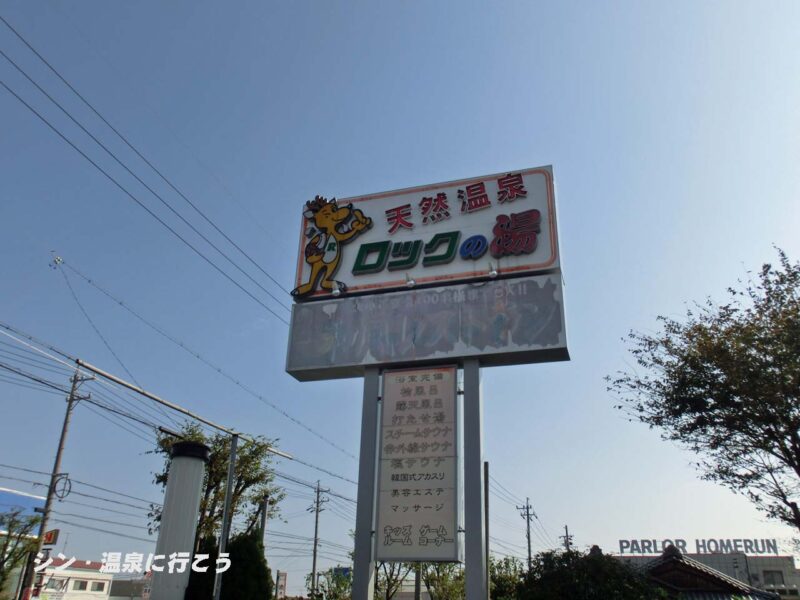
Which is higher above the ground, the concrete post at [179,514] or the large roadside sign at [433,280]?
the large roadside sign at [433,280]

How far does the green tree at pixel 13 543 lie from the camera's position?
1703cm

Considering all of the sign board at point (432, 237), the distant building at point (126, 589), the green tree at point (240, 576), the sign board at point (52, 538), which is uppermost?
the sign board at point (432, 237)

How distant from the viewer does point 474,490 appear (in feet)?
33.3

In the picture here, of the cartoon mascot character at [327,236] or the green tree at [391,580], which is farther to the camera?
the green tree at [391,580]

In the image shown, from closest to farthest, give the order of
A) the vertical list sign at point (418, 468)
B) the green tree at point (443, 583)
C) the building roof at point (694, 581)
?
the vertical list sign at point (418, 468)
the building roof at point (694, 581)
the green tree at point (443, 583)

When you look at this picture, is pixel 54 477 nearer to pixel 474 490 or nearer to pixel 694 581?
pixel 474 490

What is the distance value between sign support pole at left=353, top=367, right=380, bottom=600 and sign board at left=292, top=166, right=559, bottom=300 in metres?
2.08

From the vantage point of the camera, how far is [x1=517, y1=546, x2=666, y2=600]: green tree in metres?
11.6

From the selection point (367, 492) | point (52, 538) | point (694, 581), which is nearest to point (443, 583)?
point (694, 581)

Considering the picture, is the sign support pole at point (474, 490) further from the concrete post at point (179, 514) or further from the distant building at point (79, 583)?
the distant building at point (79, 583)

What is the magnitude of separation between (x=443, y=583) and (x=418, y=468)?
20303 millimetres

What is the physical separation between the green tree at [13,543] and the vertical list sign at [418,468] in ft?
40.9

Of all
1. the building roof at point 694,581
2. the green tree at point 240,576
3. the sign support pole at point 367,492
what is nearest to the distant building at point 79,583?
the green tree at point 240,576

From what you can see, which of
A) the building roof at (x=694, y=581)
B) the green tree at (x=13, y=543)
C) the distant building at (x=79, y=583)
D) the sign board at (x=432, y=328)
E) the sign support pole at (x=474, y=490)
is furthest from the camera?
the distant building at (x=79, y=583)
